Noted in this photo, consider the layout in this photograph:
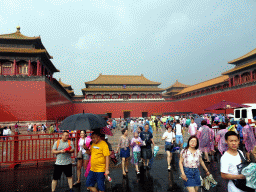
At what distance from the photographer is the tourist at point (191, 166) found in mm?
2611

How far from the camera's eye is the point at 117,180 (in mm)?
4176

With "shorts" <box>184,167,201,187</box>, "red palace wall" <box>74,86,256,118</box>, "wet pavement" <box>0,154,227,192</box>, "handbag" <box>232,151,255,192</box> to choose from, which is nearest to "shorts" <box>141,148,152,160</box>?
"wet pavement" <box>0,154,227,192</box>

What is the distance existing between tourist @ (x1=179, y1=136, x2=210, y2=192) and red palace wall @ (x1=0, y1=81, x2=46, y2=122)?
17701 millimetres

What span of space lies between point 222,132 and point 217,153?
7.32 ft

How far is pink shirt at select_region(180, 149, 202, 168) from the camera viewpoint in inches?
105

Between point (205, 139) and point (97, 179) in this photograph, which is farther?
point (205, 139)

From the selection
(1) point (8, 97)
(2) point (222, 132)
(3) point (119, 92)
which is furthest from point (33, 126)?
(3) point (119, 92)

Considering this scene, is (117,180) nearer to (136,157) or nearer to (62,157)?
(136,157)

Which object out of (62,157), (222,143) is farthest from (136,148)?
(222,143)

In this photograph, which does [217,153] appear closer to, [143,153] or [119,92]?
[143,153]

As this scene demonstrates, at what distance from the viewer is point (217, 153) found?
6938mm

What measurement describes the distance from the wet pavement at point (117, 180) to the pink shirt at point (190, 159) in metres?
1.22

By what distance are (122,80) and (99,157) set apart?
120 feet

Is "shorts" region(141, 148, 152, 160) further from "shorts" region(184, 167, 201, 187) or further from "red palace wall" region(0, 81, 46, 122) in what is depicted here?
"red palace wall" region(0, 81, 46, 122)
